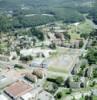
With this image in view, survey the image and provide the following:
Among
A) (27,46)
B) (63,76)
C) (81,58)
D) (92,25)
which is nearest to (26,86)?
(63,76)

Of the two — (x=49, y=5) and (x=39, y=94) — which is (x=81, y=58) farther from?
(x=49, y=5)

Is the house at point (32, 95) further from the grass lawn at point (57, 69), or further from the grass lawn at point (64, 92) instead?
the grass lawn at point (57, 69)

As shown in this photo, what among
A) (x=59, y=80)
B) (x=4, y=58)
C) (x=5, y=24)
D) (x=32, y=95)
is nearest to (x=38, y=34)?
(x=5, y=24)

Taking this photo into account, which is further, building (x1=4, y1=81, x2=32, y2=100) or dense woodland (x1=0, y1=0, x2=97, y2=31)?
dense woodland (x1=0, y1=0, x2=97, y2=31)

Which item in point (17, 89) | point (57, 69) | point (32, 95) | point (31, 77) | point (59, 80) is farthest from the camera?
point (57, 69)

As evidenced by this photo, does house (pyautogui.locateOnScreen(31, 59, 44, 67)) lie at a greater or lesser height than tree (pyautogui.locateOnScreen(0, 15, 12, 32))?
lesser

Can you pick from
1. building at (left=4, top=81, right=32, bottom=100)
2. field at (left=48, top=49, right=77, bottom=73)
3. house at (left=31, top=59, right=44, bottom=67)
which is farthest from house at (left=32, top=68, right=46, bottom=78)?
building at (left=4, top=81, right=32, bottom=100)

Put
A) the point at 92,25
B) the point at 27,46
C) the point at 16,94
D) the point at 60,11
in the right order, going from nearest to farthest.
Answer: the point at 16,94
the point at 27,46
the point at 92,25
the point at 60,11

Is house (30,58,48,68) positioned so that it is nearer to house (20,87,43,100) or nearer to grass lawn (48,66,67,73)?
grass lawn (48,66,67,73)

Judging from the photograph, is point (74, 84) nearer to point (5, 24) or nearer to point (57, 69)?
point (57, 69)
